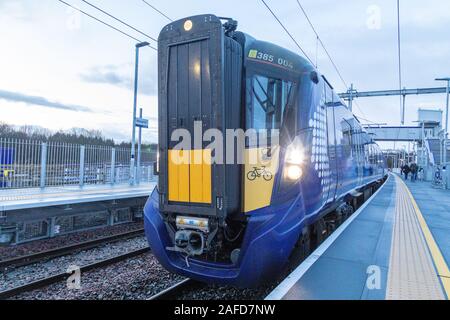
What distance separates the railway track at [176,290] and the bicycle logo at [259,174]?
1978mm

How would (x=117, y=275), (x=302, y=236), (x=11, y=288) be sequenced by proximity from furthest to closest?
(x=117, y=275) < (x=11, y=288) < (x=302, y=236)

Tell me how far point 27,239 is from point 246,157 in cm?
676

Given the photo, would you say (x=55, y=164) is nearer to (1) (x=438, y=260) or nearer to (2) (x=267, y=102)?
(2) (x=267, y=102)

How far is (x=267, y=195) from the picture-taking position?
3.79m

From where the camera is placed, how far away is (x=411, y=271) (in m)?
4.02

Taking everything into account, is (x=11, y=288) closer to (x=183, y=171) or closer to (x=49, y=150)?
(x=183, y=171)

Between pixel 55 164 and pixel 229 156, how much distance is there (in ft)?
35.3

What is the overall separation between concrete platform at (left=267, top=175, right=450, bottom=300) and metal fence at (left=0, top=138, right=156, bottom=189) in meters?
10.2

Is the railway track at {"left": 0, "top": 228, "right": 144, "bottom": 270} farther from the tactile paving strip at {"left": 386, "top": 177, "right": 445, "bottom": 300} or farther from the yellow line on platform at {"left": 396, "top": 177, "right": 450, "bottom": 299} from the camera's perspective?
the yellow line on platform at {"left": 396, "top": 177, "right": 450, "bottom": 299}

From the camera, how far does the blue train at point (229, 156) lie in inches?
142

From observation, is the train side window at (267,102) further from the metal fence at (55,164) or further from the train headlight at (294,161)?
the metal fence at (55,164)

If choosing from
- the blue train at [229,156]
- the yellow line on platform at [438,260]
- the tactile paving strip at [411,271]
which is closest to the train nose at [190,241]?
the blue train at [229,156]

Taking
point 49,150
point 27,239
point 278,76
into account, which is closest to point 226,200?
point 278,76

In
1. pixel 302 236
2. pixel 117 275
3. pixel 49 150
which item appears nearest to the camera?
pixel 302 236
